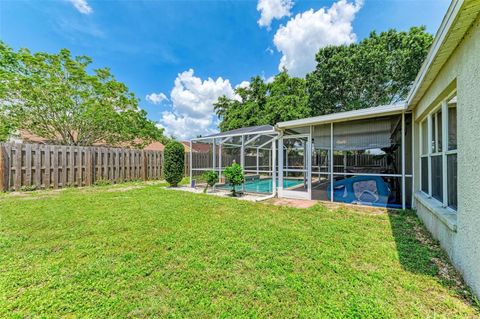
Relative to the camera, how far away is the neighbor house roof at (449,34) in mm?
2129

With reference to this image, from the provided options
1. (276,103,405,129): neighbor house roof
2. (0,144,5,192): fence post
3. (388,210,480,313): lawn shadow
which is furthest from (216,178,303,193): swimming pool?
(0,144,5,192): fence post

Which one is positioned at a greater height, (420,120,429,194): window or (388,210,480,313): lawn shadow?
(420,120,429,194): window

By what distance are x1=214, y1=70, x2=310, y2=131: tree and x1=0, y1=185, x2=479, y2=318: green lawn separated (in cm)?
1332

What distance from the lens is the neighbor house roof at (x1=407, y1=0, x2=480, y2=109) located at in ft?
6.98

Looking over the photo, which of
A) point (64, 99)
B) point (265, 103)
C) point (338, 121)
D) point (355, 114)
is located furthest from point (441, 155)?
point (265, 103)

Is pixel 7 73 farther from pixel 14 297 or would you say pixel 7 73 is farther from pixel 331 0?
pixel 331 0

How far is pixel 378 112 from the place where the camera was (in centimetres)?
598

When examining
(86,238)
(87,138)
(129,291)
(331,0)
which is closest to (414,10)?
(331,0)

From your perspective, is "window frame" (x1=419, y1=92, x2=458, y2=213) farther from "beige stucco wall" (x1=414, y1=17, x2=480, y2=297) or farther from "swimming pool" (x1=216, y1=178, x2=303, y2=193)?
"swimming pool" (x1=216, y1=178, x2=303, y2=193)

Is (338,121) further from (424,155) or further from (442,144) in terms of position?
(442,144)

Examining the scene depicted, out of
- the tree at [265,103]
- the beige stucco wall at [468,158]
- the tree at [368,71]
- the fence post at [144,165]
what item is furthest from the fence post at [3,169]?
the tree at [368,71]

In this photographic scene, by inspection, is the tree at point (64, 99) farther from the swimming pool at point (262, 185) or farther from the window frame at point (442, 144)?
the window frame at point (442, 144)

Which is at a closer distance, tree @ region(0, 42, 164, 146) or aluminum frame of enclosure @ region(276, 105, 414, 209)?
aluminum frame of enclosure @ region(276, 105, 414, 209)

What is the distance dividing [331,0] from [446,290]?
12714 millimetres
